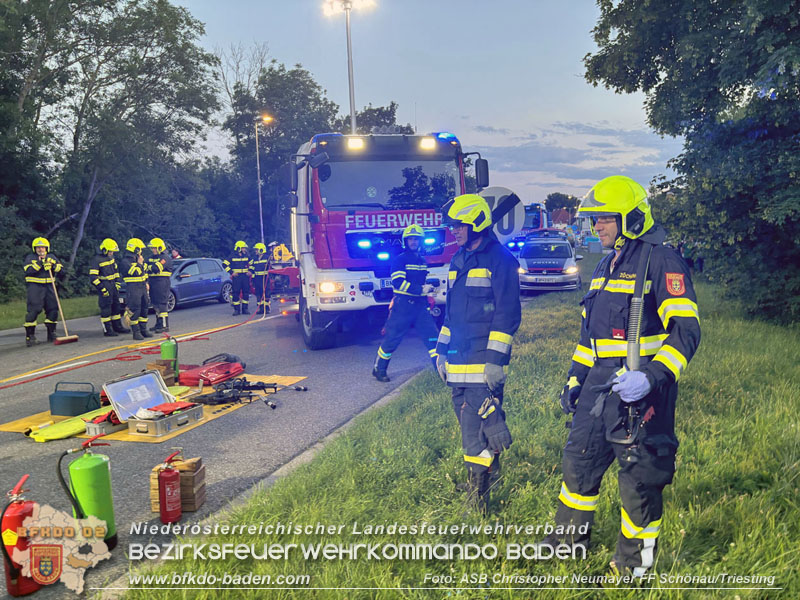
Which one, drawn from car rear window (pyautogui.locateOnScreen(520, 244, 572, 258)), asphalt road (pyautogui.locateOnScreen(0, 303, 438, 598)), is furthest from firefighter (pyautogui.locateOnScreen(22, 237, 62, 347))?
car rear window (pyautogui.locateOnScreen(520, 244, 572, 258))

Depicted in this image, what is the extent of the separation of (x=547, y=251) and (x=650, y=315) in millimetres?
16287

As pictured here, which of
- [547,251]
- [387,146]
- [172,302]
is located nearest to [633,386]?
[387,146]

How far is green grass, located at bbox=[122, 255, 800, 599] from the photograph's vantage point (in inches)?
114

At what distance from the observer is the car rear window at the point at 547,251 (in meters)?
18.1

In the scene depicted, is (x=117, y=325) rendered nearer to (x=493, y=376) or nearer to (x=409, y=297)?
(x=409, y=297)

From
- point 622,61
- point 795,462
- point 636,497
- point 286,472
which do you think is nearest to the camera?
point 636,497

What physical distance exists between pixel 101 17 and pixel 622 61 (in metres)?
19.9

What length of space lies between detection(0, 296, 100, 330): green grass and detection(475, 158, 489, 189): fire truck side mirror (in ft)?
39.8

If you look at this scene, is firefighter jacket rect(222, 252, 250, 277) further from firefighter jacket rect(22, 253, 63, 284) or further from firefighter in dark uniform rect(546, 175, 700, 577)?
firefighter in dark uniform rect(546, 175, 700, 577)

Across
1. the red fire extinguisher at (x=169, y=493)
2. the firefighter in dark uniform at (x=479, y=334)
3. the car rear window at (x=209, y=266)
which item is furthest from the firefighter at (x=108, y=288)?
the firefighter in dark uniform at (x=479, y=334)

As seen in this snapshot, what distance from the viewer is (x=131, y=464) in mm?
4734

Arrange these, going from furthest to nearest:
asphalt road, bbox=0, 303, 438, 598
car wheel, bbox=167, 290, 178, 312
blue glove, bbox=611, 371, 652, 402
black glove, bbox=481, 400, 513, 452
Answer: car wheel, bbox=167, 290, 178, 312, asphalt road, bbox=0, 303, 438, 598, black glove, bbox=481, 400, 513, 452, blue glove, bbox=611, 371, 652, 402

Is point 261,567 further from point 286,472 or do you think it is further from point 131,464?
point 131,464

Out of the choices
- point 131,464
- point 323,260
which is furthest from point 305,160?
point 131,464
